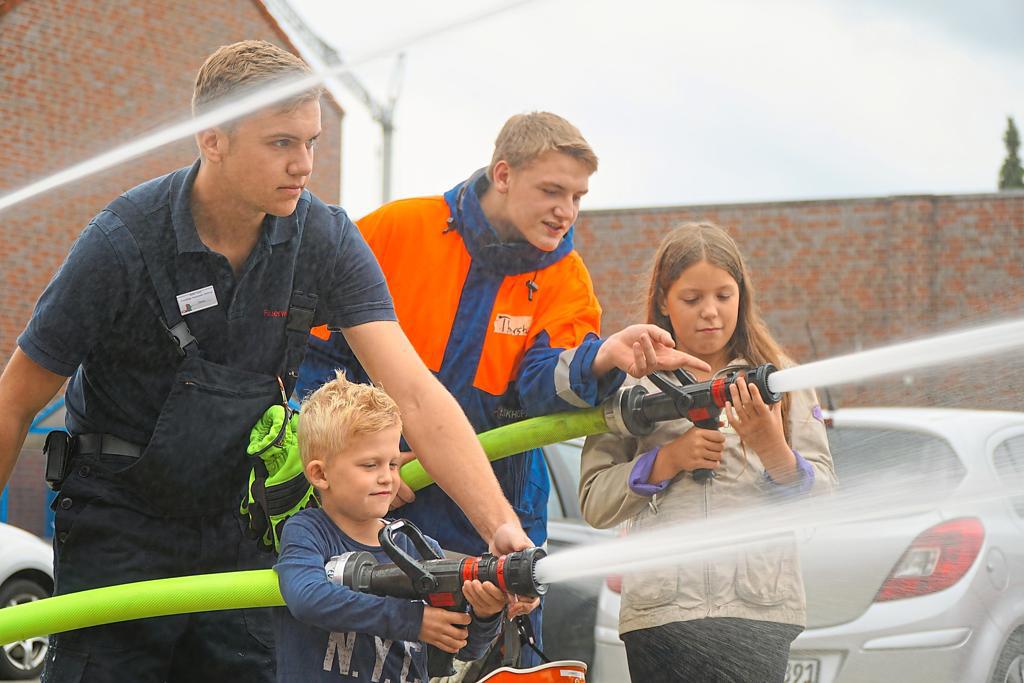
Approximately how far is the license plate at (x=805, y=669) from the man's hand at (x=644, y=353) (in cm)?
137

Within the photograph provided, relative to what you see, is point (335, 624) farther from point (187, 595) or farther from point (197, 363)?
point (197, 363)

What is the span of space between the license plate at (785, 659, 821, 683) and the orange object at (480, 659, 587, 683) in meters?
1.85

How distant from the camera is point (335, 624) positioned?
7.55ft

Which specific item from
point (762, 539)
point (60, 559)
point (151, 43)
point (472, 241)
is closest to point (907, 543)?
point (762, 539)

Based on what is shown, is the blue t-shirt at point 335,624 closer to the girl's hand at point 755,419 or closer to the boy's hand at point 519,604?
the boy's hand at point 519,604

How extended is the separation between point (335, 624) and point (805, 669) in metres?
2.00

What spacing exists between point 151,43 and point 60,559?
14141mm

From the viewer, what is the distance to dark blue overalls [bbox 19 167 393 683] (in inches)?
107

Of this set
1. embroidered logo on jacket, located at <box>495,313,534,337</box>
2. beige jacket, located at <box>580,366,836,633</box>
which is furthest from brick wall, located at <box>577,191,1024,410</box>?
beige jacket, located at <box>580,366,836,633</box>

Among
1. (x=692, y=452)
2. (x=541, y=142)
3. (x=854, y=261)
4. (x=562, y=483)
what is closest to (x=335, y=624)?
(x=692, y=452)

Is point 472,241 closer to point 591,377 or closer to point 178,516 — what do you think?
point 591,377

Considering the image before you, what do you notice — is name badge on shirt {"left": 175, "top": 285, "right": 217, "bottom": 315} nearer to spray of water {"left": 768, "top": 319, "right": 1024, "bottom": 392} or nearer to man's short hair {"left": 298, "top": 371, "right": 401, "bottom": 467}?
man's short hair {"left": 298, "top": 371, "right": 401, "bottom": 467}

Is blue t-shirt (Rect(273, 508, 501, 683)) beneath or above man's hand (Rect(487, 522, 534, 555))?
beneath

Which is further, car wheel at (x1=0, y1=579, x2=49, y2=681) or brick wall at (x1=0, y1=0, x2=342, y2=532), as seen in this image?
Result: brick wall at (x1=0, y1=0, x2=342, y2=532)
